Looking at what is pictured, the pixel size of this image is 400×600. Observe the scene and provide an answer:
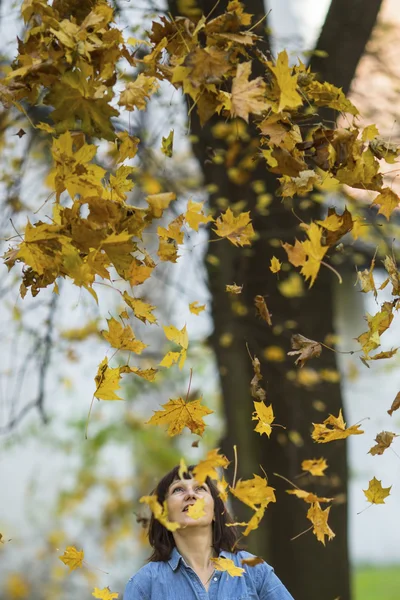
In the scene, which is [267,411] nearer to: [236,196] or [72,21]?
[72,21]

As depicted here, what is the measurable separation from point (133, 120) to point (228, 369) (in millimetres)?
1450

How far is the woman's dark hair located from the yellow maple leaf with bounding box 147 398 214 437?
0.57 meters

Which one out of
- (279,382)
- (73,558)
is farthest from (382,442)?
(279,382)

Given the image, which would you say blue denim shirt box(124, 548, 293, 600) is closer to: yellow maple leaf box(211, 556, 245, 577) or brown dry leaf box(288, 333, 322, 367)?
yellow maple leaf box(211, 556, 245, 577)

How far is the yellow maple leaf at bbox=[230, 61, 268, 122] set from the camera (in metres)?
1.77

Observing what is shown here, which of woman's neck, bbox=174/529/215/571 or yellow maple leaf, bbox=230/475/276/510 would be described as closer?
yellow maple leaf, bbox=230/475/276/510

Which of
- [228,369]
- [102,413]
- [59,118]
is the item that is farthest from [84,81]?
[102,413]

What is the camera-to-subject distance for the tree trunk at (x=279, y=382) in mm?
4211

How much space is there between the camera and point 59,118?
1903mm

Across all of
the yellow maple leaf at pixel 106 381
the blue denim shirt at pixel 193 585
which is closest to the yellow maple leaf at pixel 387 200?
the yellow maple leaf at pixel 106 381

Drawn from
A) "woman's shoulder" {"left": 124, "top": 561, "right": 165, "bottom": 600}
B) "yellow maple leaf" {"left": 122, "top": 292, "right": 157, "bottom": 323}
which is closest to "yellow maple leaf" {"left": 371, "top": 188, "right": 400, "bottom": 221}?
"yellow maple leaf" {"left": 122, "top": 292, "right": 157, "bottom": 323}

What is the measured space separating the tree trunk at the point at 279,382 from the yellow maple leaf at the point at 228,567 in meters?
1.92

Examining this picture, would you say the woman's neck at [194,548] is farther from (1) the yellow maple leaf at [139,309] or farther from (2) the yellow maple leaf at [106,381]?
(1) the yellow maple leaf at [139,309]

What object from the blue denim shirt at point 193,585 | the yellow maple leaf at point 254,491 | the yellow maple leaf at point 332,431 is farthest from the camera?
the blue denim shirt at point 193,585
